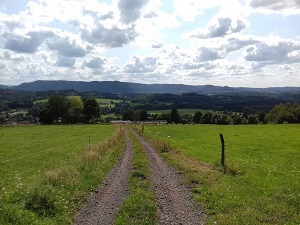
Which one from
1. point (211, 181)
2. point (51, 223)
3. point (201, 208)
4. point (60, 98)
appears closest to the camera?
point (51, 223)

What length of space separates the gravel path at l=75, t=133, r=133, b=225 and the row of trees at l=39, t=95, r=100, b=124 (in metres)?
123

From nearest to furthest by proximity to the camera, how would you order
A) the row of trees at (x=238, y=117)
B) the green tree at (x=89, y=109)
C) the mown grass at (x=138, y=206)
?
the mown grass at (x=138, y=206) < the row of trees at (x=238, y=117) < the green tree at (x=89, y=109)

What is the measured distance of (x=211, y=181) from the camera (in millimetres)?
19672

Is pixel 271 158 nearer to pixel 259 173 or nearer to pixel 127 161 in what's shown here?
pixel 259 173

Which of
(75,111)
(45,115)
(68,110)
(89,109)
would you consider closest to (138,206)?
(45,115)

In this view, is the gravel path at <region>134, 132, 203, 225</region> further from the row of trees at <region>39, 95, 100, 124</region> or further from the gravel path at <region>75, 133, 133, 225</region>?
the row of trees at <region>39, 95, 100, 124</region>

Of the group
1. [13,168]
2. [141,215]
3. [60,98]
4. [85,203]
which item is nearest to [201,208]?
[141,215]

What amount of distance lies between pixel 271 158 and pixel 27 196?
84.9 ft

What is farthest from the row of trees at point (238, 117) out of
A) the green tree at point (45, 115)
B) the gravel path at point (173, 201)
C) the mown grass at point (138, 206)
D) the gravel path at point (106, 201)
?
the mown grass at point (138, 206)

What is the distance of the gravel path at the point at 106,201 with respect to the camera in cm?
1340

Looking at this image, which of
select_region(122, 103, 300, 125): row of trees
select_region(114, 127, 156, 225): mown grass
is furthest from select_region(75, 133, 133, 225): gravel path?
select_region(122, 103, 300, 125): row of trees

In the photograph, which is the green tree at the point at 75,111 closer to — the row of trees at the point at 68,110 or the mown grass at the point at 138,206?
the row of trees at the point at 68,110

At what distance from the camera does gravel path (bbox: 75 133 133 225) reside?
1340 cm

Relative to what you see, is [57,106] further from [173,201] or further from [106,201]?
[173,201]
